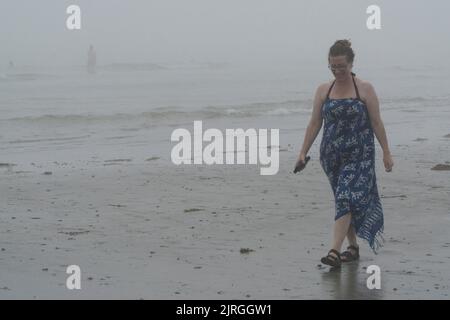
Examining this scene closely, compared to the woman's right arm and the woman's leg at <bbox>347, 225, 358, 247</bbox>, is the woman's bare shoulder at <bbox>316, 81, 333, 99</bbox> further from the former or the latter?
the woman's leg at <bbox>347, 225, 358, 247</bbox>

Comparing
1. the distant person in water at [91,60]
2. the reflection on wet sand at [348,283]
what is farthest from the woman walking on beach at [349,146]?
the distant person in water at [91,60]

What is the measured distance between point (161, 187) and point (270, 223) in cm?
270

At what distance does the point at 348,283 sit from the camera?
246 inches

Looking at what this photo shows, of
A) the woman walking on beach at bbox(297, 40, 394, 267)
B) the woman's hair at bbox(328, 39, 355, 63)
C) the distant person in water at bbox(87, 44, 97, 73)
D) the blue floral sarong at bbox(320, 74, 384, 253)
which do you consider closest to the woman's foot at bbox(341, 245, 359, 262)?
the woman walking on beach at bbox(297, 40, 394, 267)

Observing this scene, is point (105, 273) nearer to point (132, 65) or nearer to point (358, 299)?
point (358, 299)

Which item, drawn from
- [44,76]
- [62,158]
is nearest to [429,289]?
[62,158]

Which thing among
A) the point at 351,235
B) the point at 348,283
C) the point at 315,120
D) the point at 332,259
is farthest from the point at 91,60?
the point at 348,283

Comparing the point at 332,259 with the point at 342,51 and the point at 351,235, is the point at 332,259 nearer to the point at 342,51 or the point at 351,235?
the point at 351,235

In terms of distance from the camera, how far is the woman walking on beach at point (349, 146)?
675 cm

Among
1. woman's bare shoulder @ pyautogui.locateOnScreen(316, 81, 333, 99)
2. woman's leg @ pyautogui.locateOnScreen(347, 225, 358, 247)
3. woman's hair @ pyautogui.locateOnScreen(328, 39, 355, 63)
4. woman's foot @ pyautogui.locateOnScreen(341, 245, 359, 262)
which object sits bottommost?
woman's foot @ pyautogui.locateOnScreen(341, 245, 359, 262)

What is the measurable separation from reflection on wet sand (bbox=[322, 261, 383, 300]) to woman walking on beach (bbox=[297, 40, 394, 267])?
11 cm

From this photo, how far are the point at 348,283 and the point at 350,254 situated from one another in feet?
2.33

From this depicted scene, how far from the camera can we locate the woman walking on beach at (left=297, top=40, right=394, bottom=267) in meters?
6.75

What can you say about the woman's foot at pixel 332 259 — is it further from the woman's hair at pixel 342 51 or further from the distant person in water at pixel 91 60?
the distant person in water at pixel 91 60
